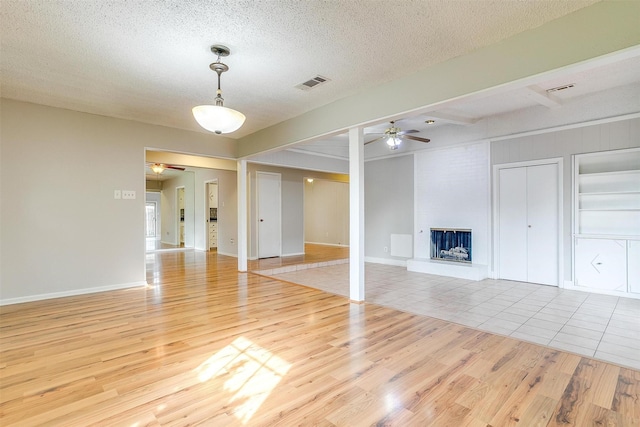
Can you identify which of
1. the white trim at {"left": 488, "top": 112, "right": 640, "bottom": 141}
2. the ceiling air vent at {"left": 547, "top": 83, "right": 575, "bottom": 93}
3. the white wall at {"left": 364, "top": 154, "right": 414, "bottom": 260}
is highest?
the ceiling air vent at {"left": 547, "top": 83, "right": 575, "bottom": 93}

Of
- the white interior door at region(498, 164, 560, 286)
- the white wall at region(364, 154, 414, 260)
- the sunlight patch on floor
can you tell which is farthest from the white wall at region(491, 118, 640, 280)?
the sunlight patch on floor

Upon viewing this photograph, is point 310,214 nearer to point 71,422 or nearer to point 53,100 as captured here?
point 53,100

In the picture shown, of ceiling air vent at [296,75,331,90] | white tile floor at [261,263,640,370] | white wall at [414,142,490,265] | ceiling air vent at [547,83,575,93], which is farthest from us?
white wall at [414,142,490,265]

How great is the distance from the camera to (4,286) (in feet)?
13.5

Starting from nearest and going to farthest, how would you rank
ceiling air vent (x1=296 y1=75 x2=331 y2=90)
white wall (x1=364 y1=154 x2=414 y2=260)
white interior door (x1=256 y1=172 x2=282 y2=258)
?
ceiling air vent (x1=296 y1=75 x2=331 y2=90), white wall (x1=364 y1=154 x2=414 y2=260), white interior door (x1=256 y1=172 x2=282 y2=258)

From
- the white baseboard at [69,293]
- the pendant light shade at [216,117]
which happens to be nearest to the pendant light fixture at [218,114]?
the pendant light shade at [216,117]

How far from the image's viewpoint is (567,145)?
4793 millimetres

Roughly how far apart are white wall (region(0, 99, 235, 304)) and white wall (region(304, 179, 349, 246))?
→ 254 inches

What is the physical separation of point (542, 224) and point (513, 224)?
1.38 feet

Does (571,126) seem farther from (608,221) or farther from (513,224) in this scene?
(513,224)

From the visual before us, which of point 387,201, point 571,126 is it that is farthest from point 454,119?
point 387,201

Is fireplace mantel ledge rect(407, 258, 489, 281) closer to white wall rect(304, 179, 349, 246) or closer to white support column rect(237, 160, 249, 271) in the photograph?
white support column rect(237, 160, 249, 271)

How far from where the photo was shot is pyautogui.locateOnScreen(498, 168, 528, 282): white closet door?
528 cm

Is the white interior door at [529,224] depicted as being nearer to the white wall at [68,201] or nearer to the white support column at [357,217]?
the white support column at [357,217]
